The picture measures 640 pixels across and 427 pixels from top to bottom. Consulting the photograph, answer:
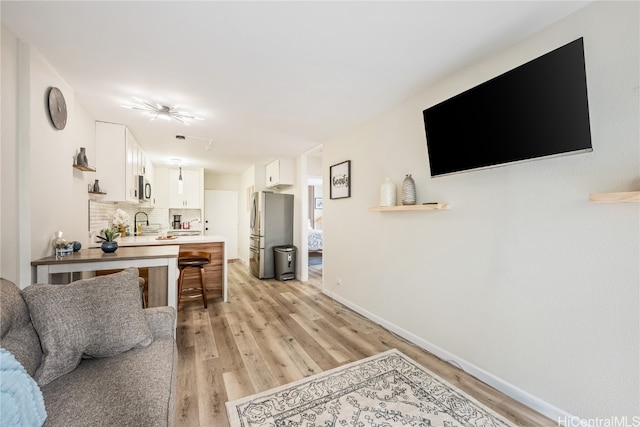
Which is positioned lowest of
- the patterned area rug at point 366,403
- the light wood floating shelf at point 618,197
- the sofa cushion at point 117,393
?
the patterned area rug at point 366,403

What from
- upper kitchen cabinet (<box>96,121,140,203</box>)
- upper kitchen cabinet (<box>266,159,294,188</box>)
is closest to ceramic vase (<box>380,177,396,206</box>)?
upper kitchen cabinet (<box>266,159,294,188</box>)

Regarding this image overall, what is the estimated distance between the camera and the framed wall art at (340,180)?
3.46 metres

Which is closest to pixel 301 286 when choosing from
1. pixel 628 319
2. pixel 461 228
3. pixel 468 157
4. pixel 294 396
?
pixel 294 396

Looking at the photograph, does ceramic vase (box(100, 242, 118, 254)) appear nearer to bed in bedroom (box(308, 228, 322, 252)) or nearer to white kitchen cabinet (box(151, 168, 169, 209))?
white kitchen cabinet (box(151, 168, 169, 209))

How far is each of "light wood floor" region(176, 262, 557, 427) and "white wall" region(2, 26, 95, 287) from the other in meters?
1.41

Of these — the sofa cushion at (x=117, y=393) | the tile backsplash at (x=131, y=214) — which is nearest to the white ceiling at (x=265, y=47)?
the tile backsplash at (x=131, y=214)

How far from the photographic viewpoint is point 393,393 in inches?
69.9

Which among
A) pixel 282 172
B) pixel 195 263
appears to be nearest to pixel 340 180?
pixel 282 172

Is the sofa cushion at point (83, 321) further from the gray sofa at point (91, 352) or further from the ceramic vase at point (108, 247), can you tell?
the ceramic vase at point (108, 247)

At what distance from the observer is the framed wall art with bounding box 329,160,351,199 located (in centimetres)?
346

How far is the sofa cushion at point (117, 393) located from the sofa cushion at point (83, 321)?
59 millimetres

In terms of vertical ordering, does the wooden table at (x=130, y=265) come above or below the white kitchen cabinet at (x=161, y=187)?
below

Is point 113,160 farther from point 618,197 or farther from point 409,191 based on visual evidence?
point 618,197

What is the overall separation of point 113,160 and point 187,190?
2.89 metres
